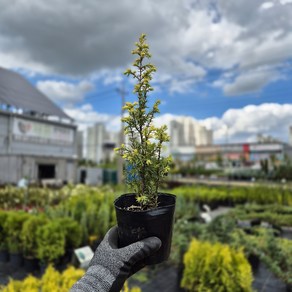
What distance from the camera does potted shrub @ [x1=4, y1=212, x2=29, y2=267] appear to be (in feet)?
14.6

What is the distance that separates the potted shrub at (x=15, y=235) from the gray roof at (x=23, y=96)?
13.9 metres

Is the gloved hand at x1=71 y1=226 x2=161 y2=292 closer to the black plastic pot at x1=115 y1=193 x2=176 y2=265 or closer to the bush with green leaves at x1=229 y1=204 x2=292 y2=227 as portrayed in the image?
the black plastic pot at x1=115 y1=193 x2=176 y2=265

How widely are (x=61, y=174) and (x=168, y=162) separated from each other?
20.2m

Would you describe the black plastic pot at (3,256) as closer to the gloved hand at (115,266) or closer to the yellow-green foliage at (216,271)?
the yellow-green foliage at (216,271)

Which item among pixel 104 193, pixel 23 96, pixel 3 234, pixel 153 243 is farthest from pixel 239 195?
pixel 23 96

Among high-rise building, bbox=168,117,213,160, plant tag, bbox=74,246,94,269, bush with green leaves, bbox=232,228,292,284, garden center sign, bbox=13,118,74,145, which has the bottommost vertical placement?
plant tag, bbox=74,246,94,269

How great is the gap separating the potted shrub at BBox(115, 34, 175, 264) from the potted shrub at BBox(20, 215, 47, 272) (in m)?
3.66

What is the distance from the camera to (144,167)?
3.76 feet

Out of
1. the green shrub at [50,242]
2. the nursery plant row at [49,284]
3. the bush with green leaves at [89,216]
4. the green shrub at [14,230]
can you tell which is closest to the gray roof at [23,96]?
the bush with green leaves at [89,216]

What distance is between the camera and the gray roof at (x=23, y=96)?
17.5 metres

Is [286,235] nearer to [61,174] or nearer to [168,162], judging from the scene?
[168,162]

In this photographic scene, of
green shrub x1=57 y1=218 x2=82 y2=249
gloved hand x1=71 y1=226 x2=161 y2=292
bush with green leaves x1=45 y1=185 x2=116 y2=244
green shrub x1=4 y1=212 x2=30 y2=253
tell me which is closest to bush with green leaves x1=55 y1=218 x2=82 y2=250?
green shrub x1=57 y1=218 x2=82 y2=249

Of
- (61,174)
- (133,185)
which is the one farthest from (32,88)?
(133,185)

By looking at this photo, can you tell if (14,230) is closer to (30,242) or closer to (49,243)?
(30,242)
